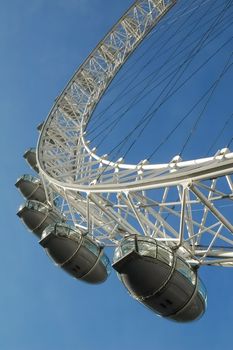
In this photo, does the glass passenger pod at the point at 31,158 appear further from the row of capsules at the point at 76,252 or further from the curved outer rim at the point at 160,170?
the row of capsules at the point at 76,252

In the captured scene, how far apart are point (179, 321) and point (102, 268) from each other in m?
5.47

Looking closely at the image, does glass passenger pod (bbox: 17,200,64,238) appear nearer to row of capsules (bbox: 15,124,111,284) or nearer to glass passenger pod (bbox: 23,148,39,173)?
row of capsules (bbox: 15,124,111,284)

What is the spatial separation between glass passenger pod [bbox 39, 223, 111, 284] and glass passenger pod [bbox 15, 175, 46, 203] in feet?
37.5

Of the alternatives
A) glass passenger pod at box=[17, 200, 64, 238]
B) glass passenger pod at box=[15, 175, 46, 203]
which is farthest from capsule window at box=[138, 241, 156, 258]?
glass passenger pod at box=[15, 175, 46, 203]

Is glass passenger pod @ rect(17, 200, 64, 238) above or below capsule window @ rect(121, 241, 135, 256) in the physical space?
above

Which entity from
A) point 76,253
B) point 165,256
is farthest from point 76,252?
point 165,256

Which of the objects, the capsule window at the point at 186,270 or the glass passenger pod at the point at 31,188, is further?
the glass passenger pod at the point at 31,188

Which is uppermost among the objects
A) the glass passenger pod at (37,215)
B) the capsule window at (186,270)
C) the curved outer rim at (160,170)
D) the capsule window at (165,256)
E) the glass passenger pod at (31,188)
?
the glass passenger pod at (31,188)

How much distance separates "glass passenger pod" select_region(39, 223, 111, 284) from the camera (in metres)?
21.4

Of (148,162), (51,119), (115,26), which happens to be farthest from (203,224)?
(115,26)

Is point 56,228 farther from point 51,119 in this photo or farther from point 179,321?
point 51,119

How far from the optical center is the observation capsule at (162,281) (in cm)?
1620

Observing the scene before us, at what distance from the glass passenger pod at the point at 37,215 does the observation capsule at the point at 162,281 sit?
11524 millimetres

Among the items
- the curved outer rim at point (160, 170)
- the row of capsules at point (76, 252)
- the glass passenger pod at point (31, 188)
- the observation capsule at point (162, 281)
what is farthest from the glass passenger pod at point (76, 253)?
the glass passenger pod at point (31, 188)
